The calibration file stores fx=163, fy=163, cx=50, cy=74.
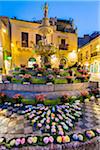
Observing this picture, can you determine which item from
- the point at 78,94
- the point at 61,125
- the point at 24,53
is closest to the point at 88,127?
the point at 61,125

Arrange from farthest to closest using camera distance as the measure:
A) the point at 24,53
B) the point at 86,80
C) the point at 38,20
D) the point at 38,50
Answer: the point at 38,20 < the point at 24,53 < the point at 38,50 < the point at 86,80

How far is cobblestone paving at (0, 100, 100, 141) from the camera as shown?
272 centimetres

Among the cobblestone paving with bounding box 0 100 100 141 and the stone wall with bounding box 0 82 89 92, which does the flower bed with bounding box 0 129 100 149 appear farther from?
the stone wall with bounding box 0 82 89 92

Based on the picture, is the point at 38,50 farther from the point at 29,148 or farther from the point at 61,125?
the point at 29,148

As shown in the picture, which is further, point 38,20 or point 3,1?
point 38,20

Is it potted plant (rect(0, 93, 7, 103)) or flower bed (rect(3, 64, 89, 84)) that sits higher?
flower bed (rect(3, 64, 89, 84))

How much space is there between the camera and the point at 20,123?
3146mm

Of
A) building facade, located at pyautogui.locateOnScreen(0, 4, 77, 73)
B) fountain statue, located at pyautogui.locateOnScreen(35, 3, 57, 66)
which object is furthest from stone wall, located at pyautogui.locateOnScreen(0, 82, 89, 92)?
building facade, located at pyautogui.locateOnScreen(0, 4, 77, 73)

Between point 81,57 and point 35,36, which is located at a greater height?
point 35,36

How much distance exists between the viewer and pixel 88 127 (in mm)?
2934

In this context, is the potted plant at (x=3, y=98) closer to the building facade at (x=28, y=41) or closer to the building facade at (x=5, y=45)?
the building facade at (x=5, y=45)

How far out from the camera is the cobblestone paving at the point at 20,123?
2.72 m

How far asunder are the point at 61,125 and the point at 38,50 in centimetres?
463

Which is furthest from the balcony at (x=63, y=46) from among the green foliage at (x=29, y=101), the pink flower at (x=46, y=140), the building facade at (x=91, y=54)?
the pink flower at (x=46, y=140)
